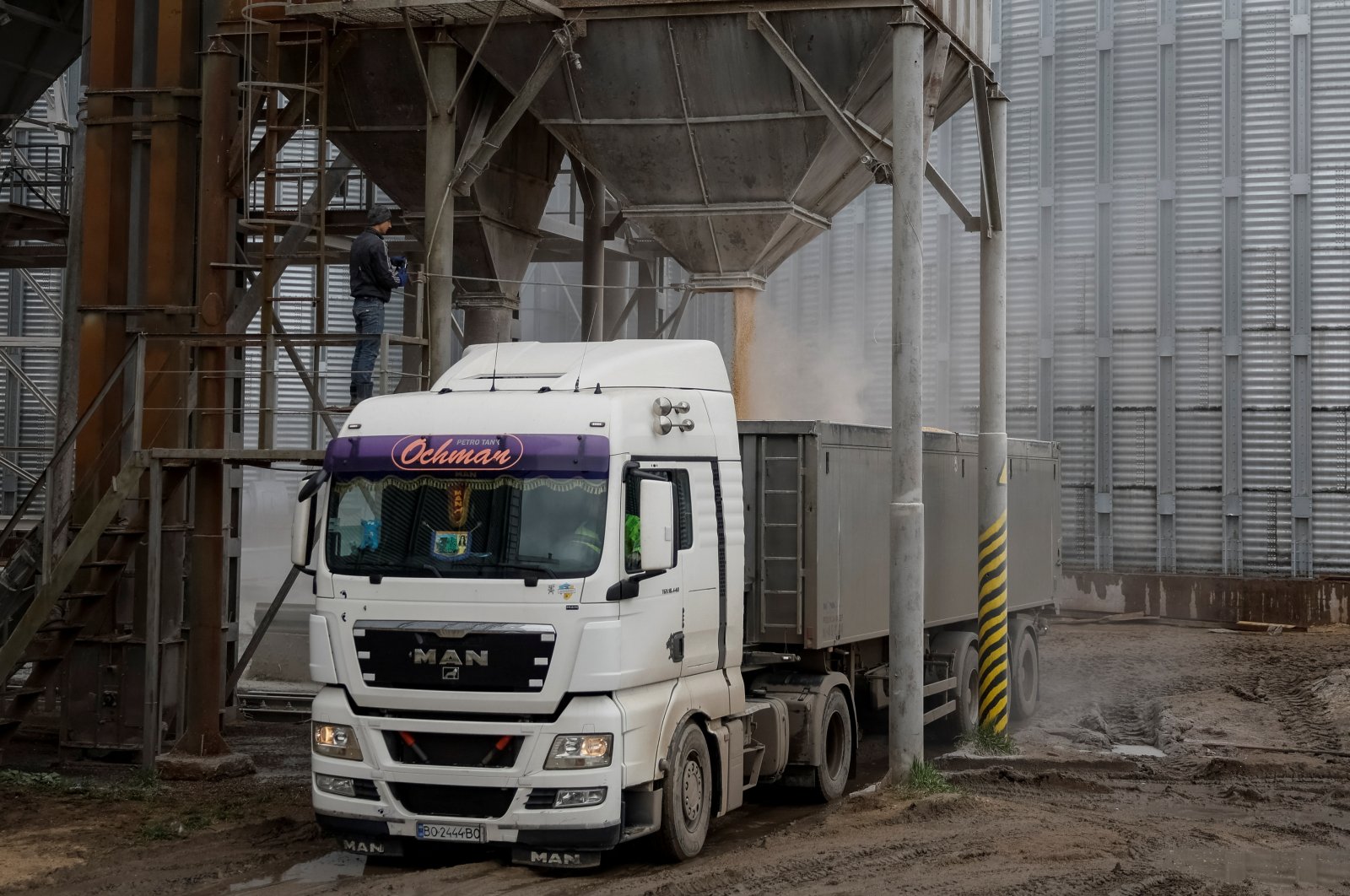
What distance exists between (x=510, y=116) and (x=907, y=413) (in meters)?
4.47

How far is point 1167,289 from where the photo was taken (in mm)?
25734

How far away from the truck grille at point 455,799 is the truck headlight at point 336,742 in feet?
1.17

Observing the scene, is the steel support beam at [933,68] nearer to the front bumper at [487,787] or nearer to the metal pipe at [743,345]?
the metal pipe at [743,345]

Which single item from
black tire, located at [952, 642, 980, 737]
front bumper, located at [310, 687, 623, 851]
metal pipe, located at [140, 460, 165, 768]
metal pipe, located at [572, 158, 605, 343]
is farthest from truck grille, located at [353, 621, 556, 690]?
metal pipe, located at [572, 158, 605, 343]

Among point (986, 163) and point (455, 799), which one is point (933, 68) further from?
point (455, 799)

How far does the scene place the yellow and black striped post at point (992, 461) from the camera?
1464 centimetres

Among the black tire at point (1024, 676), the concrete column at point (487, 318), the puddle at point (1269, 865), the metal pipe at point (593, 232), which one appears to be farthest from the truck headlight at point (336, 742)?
the metal pipe at point (593, 232)

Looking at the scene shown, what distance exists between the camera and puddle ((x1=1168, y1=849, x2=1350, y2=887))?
9578 mm

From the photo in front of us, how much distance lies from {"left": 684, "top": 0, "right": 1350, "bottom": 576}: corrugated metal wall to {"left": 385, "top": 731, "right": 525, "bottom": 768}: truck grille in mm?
18543

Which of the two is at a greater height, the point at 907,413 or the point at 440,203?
the point at 440,203

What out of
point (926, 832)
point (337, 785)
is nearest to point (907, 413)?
point (926, 832)

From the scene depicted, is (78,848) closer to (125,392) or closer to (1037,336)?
(125,392)

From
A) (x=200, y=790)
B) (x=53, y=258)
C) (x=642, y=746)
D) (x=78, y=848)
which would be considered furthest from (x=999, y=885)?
(x=53, y=258)

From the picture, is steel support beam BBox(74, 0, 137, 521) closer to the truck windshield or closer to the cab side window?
the truck windshield
